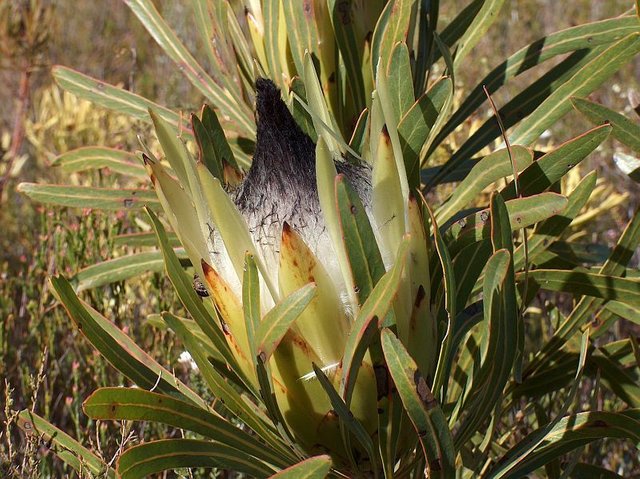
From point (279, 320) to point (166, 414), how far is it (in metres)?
0.18

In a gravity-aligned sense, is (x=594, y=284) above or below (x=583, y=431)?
above

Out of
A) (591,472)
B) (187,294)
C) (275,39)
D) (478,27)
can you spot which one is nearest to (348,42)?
(275,39)

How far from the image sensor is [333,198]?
767 mm

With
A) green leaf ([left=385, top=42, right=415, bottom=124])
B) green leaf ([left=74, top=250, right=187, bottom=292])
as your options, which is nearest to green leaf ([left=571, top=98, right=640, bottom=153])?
green leaf ([left=385, top=42, right=415, bottom=124])

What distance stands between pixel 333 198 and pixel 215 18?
2.46ft

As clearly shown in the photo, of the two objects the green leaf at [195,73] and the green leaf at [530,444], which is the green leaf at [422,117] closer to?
the green leaf at [530,444]

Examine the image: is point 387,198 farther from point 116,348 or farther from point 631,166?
point 631,166

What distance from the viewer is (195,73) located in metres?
1.49

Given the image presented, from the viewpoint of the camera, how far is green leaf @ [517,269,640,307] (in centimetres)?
107

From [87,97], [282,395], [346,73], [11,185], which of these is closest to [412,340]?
[282,395]

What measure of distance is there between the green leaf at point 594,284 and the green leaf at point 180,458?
0.48 m

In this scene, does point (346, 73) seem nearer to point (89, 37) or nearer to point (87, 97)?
point (87, 97)

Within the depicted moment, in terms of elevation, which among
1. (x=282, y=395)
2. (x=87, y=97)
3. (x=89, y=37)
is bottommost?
(x=282, y=395)

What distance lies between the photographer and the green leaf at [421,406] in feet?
2.43
